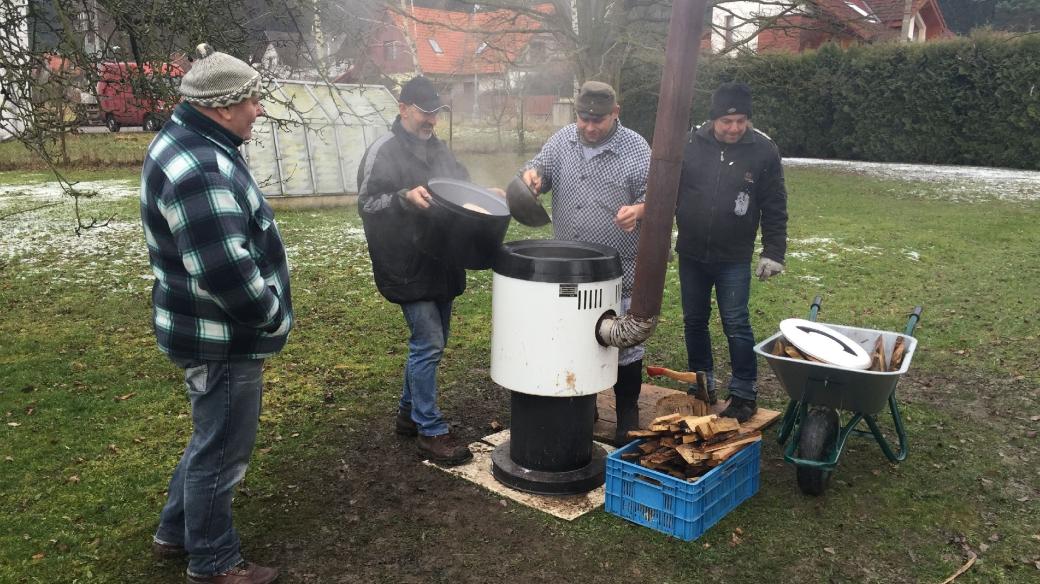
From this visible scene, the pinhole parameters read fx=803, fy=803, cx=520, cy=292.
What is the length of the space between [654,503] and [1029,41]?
1746cm

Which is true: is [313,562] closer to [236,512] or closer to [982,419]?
[236,512]

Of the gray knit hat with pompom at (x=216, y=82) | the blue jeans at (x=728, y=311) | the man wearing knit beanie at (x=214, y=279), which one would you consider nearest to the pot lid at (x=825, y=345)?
the blue jeans at (x=728, y=311)

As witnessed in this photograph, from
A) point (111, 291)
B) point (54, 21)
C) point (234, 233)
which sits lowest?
point (111, 291)

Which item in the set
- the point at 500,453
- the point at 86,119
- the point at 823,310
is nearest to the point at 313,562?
the point at 500,453

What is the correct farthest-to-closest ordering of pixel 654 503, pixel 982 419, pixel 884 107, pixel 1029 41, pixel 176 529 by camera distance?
pixel 884 107, pixel 1029 41, pixel 982 419, pixel 654 503, pixel 176 529

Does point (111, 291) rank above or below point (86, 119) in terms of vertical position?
below

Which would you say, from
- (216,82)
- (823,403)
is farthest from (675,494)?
(216,82)

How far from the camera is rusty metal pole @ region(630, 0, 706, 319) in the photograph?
128 inches

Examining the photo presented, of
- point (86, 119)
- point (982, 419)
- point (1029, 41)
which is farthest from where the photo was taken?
point (1029, 41)

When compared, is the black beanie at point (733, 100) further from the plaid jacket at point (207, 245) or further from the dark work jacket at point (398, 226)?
the plaid jacket at point (207, 245)

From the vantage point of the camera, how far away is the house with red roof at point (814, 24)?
14234mm

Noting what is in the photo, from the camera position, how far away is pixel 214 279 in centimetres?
251

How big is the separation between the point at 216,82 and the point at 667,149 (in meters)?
1.81

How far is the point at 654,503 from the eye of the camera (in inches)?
133
